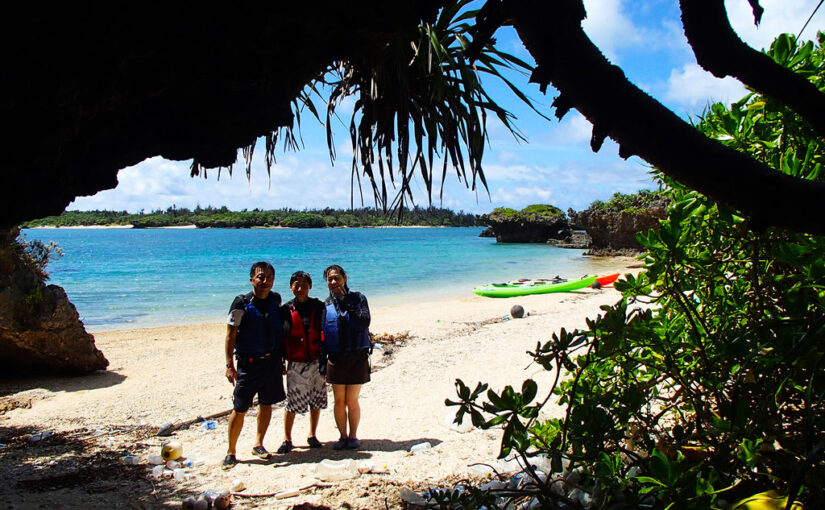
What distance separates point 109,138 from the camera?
1.98m

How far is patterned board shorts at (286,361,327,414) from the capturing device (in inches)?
178

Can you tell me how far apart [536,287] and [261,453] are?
537 inches

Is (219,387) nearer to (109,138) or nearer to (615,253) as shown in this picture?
(109,138)

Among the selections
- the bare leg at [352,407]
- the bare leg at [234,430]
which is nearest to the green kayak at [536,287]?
the bare leg at [352,407]

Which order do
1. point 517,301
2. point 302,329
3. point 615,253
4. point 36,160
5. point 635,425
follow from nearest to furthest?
point 36,160 < point 635,425 < point 302,329 < point 517,301 < point 615,253

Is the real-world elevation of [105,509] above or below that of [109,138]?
below

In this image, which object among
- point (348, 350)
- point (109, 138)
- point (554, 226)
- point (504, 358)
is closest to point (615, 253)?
point (554, 226)

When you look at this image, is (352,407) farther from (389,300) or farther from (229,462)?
(389,300)

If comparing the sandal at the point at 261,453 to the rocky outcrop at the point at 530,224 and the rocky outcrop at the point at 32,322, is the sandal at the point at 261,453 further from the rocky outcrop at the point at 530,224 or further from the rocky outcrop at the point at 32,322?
the rocky outcrop at the point at 530,224

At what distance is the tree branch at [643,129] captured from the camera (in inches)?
40.9

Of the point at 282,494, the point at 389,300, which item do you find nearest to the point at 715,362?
the point at 282,494

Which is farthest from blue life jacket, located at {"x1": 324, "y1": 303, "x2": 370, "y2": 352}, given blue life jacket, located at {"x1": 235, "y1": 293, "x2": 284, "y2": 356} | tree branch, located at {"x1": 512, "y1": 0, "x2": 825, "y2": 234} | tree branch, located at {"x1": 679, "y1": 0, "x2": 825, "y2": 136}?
tree branch, located at {"x1": 679, "y1": 0, "x2": 825, "y2": 136}

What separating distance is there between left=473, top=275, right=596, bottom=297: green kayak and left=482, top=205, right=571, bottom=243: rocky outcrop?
3745cm

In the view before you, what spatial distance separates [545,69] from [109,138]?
165cm
